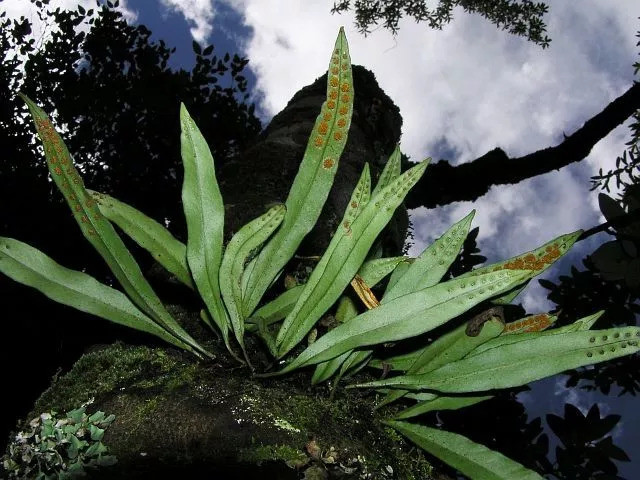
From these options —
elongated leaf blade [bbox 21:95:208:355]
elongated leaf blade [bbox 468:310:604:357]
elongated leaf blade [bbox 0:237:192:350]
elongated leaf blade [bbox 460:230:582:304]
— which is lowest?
elongated leaf blade [bbox 0:237:192:350]

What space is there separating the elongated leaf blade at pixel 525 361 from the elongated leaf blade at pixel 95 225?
45cm

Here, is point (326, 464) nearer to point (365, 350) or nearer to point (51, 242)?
point (365, 350)

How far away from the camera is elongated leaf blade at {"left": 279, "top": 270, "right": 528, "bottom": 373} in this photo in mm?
997

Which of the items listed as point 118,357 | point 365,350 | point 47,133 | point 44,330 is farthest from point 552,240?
point 44,330

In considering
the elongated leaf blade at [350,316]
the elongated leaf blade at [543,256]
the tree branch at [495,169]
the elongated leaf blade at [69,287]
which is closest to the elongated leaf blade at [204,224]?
the elongated leaf blade at [69,287]

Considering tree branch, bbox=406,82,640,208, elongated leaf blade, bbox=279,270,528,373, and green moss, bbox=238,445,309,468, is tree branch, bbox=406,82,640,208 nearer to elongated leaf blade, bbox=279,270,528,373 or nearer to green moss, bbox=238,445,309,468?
elongated leaf blade, bbox=279,270,528,373

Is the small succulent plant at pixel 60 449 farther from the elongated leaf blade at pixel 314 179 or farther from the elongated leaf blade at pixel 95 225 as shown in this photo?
the elongated leaf blade at pixel 314 179

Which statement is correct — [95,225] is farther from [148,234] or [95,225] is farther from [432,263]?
[432,263]

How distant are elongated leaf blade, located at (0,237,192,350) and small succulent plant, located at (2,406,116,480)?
270 millimetres

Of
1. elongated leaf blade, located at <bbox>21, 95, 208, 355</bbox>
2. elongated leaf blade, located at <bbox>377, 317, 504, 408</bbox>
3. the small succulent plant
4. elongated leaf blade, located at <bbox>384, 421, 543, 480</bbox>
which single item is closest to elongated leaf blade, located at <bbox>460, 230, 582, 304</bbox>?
elongated leaf blade, located at <bbox>377, 317, 504, 408</bbox>

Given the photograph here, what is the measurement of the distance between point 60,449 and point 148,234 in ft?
1.61

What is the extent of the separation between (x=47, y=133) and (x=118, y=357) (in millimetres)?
468

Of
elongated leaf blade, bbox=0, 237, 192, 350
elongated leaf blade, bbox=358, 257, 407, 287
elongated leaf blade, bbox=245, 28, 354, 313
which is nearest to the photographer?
elongated leaf blade, bbox=0, 237, 192, 350

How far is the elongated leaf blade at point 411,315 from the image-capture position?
1.00 m
